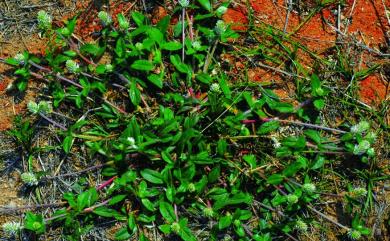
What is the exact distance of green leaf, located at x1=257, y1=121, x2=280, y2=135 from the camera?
12.8 feet

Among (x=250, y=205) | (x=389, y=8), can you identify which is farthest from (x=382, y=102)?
(x=250, y=205)

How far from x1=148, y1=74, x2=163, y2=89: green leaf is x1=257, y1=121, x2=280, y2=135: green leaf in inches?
33.9

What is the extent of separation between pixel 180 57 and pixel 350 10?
1.49 metres

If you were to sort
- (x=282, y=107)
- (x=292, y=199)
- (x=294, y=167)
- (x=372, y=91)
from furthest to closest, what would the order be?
(x=372, y=91) < (x=282, y=107) < (x=294, y=167) < (x=292, y=199)

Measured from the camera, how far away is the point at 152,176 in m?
3.80

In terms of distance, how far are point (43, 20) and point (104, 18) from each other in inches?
18.2

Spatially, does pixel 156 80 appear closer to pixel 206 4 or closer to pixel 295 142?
pixel 206 4

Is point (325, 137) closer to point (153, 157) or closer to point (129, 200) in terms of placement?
point (153, 157)

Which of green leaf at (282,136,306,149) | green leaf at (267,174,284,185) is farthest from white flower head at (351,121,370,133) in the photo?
green leaf at (267,174,284,185)

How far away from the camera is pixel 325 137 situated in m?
3.98

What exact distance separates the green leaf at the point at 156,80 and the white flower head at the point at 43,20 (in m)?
0.88

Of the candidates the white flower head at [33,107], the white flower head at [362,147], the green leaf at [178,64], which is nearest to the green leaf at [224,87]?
the green leaf at [178,64]

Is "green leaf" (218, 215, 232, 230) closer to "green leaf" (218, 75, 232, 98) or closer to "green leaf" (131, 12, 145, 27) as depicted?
"green leaf" (218, 75, 232, 98)

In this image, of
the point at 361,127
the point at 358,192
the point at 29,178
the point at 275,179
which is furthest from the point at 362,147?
the point at 29,178
